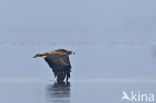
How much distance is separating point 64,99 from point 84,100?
23.2 inches

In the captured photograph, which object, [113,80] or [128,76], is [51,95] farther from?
[128,76]

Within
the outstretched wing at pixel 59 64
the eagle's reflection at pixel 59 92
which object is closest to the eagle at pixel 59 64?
the outstretched wing at pixel 59 64

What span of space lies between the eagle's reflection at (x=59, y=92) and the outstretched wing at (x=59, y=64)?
0.38 meters

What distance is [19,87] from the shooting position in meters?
30.9

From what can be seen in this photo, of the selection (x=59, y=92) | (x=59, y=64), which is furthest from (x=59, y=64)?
(x=59, y=92)

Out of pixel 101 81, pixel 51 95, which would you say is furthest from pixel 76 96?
pixel 101 81

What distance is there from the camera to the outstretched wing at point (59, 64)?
103 feet

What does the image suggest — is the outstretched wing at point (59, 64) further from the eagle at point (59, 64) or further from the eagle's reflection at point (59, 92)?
the eagle's reflection at point (59, 92)

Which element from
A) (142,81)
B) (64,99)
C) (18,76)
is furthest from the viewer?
(18,76)

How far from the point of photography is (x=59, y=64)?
31.8 meters

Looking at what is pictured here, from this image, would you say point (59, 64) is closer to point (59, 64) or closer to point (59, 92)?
point (59, 64)

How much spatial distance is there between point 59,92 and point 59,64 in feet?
9.73

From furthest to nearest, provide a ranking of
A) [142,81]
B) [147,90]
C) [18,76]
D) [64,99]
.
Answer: [18,76] → [142,81] → [147,90] → [64,99]

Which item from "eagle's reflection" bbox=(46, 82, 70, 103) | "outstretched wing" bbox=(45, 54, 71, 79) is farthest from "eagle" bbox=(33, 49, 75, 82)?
"eagle's reflection" bbox=(46, 82, 70, 103)
